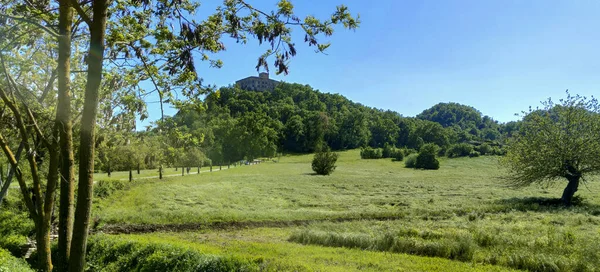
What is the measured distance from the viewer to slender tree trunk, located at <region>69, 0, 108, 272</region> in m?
5.32

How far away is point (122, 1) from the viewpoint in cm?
786

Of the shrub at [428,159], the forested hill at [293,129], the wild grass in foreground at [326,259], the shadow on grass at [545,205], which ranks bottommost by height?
the shadow on grass at [545,205]

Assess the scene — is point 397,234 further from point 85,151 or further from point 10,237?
point 10,237

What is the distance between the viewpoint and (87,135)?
A: 5410 millimetres

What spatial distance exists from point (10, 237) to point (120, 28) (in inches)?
516

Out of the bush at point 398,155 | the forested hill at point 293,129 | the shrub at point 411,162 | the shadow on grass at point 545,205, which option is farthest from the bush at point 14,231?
the bush at point 398,155

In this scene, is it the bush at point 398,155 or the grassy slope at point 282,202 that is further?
the bush at point 398,155

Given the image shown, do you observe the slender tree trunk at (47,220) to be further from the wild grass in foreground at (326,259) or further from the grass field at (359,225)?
the grass field at (359,225)

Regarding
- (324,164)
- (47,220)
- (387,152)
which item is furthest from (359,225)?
(387,152)

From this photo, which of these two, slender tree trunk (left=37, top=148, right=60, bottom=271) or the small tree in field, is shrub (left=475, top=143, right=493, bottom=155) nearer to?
the small tree in field

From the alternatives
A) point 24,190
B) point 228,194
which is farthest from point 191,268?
point 228,194

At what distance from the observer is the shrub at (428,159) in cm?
8500

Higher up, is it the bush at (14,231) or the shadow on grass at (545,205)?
the bush at (14,231)

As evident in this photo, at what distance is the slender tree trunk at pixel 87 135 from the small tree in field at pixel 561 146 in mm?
33867
